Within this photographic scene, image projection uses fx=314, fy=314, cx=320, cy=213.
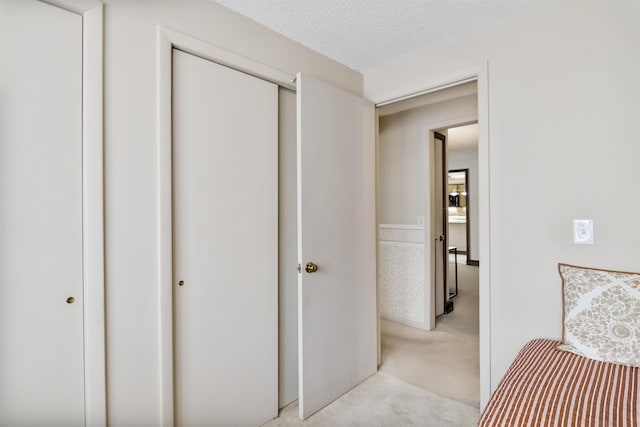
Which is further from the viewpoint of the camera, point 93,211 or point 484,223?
point 484,223

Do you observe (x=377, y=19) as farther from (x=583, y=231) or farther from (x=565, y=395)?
(x=565, y=395)

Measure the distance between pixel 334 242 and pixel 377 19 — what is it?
1319 millimetres

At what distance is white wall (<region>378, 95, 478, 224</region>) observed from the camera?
3.18m

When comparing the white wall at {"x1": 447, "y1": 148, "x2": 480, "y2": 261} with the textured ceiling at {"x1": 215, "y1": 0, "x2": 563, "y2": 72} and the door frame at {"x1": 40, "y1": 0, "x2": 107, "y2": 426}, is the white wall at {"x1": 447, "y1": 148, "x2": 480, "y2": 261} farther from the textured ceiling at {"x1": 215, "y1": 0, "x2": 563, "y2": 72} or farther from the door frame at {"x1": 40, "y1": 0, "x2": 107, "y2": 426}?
the door frame at {"x1": 40, "y1": 0, "x2": 107, "y2": 426}

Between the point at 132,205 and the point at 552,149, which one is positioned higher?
the point at 552,149

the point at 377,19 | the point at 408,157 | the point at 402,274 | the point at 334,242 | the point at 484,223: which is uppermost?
the point at 377,19

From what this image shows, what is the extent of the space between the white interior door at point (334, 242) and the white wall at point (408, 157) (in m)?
1.12

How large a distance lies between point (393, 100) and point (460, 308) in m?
2.94

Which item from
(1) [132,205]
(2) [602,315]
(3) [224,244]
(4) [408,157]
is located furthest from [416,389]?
(4) [408,157]

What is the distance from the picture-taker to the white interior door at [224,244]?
4.97 feet

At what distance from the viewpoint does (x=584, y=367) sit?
1284 millimetres

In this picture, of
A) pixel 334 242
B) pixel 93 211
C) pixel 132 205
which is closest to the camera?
pixel 93 211

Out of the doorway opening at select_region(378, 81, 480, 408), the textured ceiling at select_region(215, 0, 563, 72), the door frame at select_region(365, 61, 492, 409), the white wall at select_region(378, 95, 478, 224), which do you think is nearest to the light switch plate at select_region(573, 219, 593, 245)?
the door frame at select_region(365, 61, 492, 409)

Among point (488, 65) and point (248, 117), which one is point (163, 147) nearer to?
point (248, 117)
